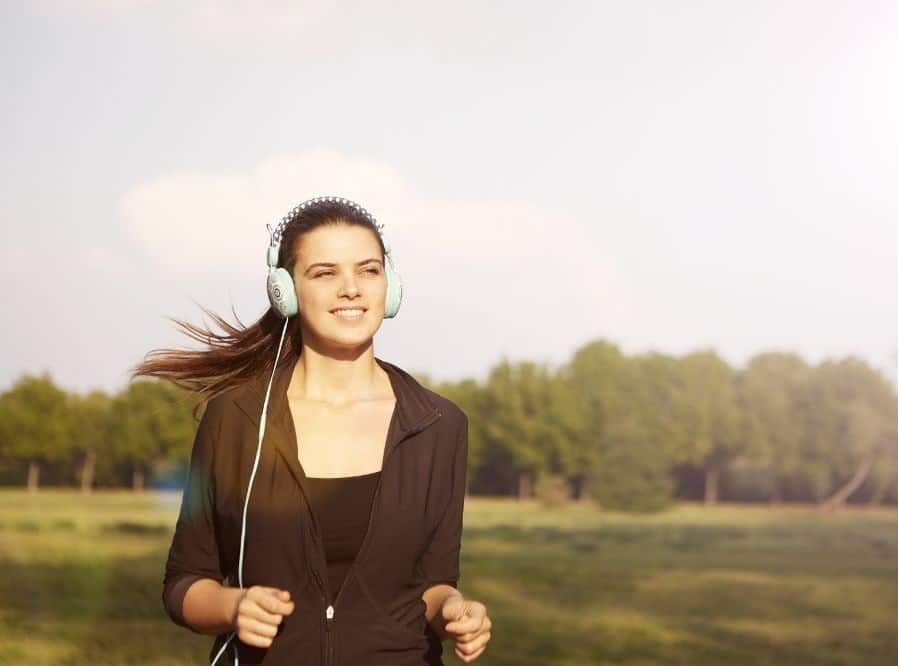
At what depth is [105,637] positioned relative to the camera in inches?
850

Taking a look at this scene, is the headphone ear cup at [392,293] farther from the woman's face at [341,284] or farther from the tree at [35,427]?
the tree at [35,427]

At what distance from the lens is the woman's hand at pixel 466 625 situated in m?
3.17

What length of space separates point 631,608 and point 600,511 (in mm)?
10356

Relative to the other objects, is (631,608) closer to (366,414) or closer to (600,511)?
(600,511)

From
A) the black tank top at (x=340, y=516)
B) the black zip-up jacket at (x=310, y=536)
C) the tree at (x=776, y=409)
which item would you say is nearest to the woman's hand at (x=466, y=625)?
the black zip-up jacket at (x=310, y=536)

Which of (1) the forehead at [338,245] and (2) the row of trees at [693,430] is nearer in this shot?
(1) the forehead at [338,245]

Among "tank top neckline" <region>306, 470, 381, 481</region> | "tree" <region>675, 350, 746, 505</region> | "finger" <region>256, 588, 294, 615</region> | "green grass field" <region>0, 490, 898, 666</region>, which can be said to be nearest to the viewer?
"finger" <region>256, 588, 294, 615</region>

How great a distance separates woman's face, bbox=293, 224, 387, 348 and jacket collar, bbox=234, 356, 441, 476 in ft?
0.69

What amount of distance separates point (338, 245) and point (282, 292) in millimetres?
214

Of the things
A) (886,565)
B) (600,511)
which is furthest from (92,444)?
(886,565)

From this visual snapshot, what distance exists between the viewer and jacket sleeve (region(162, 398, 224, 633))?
130 inches

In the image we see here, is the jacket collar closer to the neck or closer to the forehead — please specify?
the neck

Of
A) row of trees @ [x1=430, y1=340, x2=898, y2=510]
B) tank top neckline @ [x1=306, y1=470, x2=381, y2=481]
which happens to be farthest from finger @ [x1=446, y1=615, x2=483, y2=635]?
row of trees @ [x1=430, y1=340, x2=898, y2=510]

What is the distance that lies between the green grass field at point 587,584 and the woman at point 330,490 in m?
16.6
